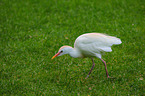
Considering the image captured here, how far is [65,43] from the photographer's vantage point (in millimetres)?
6223

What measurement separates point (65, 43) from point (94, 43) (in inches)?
72.8

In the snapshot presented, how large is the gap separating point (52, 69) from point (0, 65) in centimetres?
143

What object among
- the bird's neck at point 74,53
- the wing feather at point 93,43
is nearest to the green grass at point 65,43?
the bird's neck at point 74,53

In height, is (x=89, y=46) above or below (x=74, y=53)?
above

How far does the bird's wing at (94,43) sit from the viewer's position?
14.7 feet

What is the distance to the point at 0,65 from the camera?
5352mm

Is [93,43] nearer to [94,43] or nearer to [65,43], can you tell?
[94,43]

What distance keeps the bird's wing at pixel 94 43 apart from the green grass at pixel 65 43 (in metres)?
0.81

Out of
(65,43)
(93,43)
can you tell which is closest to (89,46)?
(93,43)

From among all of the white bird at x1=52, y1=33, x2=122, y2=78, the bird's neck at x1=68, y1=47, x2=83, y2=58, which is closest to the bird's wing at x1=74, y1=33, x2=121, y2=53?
the white bird at x1=52, y1=33, x2=122, y2=78

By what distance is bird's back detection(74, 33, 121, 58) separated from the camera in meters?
4.48

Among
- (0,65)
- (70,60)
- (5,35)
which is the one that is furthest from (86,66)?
(5,35)

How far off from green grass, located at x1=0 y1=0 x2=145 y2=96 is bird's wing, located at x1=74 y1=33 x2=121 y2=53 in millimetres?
808

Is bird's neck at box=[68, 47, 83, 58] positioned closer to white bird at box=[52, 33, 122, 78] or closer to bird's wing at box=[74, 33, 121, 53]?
white bird at box=[52, 33, 122, 78]
